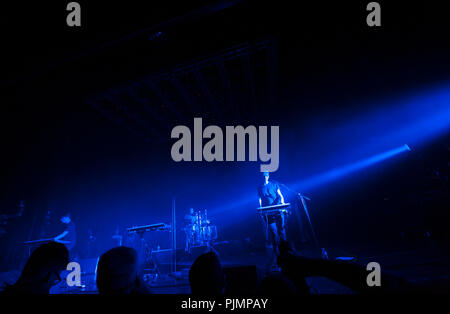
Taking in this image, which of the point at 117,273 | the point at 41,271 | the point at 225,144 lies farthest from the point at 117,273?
the point at 225,144

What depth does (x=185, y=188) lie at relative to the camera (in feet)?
31.9

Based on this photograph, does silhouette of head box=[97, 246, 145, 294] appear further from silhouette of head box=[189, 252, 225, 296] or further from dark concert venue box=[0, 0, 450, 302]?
silhouette of head box=[189, 252, 225, 296]

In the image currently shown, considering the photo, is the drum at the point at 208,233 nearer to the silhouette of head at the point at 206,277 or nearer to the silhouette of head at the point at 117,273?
the silhouette of head at the point at 117,273

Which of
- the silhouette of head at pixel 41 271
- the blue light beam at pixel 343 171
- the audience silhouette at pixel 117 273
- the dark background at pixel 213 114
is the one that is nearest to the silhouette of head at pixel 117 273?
the audience silhouette at pixel 117 273

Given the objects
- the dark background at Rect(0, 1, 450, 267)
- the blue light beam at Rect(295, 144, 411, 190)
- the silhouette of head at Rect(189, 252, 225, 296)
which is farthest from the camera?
the blue light beam at Rect(295, 144, 411, 190)

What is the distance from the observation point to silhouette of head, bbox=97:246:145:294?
1500mm

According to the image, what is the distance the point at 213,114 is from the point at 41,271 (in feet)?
19.5

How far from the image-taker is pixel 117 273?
1519mm

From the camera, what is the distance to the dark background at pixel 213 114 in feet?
11.9

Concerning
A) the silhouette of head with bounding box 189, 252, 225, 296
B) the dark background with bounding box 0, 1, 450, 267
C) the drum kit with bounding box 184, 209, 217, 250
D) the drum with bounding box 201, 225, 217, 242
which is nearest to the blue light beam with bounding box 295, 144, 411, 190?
the dark background with bounding box 0, 1, 450, 267

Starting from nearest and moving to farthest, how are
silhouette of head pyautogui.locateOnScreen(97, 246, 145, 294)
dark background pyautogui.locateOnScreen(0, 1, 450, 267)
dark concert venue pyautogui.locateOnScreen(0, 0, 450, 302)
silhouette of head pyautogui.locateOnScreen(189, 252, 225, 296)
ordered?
silhouette of head pyautogui.locateOnScreen(189, 252, 225, 296), silhouette of head pyautogui.locateOnScreen(97, 246, 145, 294), dark concert venue pyautogui.locateOnScreen(0, 0, 450, 302), dark background pyautogui.locateOnScreen(0, 1, 450, 267)

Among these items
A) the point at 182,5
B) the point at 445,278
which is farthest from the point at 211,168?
the point at 445,278

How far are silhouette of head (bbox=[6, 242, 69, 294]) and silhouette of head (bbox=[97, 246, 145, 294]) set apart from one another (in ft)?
1.30

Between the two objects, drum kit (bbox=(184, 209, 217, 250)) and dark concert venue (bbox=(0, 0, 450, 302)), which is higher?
dark concert venue (bbox=(0, 0, 450, 302))
